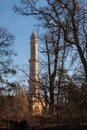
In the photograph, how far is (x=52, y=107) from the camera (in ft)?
108

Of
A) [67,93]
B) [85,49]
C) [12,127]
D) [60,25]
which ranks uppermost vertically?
[60,25]

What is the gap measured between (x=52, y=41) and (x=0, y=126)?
10093 millimetres

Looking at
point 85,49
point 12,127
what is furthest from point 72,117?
point 85,49

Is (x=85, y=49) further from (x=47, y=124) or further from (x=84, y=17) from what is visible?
(x=47, y=124)

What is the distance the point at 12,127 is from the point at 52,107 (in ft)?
19.3

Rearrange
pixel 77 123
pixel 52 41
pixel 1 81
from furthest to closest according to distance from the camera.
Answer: pixel 1 81 → pixel 52 41 → pixel 77 123

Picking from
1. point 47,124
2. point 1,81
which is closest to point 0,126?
point 47,124

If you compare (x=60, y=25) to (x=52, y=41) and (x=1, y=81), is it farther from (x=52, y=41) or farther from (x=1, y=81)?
(x=1, y=81)

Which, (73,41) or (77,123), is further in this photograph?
(73,41)

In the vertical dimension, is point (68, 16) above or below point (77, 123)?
above

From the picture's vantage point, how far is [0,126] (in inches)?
1118

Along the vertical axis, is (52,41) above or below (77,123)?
above

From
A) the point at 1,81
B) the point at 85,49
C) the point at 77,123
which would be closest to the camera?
the point at 77,123

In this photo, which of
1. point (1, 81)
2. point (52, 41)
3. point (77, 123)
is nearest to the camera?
point (77, 123)
